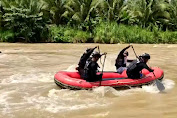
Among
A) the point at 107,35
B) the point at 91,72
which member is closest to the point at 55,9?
the point at 107,35

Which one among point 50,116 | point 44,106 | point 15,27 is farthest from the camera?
point 15,27

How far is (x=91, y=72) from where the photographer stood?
753 cm

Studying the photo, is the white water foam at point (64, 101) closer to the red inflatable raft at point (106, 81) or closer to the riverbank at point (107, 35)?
the red inflatable raft at point (106, 81)

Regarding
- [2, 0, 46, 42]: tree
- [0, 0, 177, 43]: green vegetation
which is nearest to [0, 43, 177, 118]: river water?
[2, 0, 46, 42]: tree

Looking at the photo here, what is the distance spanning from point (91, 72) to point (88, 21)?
678 inches

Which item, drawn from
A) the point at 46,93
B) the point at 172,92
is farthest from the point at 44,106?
the point at 172,92

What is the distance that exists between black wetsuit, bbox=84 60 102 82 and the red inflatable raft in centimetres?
15

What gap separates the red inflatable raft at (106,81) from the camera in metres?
7.40

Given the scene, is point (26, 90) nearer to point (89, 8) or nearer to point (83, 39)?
point (83, 39)

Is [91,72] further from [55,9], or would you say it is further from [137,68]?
Answer: [55,9]

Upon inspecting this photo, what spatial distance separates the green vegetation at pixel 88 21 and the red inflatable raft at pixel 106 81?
14.8m

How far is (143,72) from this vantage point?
8.78 metres

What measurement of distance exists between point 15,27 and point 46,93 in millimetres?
16791

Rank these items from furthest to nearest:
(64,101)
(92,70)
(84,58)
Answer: (84,58), (92,70), (64,101)
